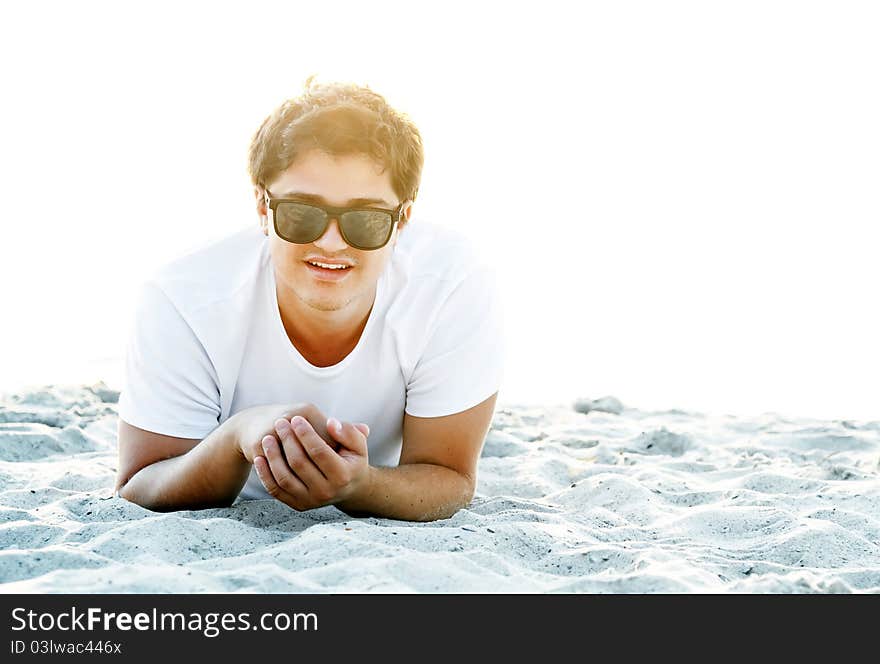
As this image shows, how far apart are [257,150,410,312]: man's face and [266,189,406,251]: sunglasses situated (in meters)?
0.02

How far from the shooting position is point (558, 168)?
2292 centimetres

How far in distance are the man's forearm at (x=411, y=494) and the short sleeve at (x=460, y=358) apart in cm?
23

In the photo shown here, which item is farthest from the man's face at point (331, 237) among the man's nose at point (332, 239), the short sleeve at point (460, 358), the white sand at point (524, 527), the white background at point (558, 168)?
the white background at point (558, 168)

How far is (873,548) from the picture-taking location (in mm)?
3072

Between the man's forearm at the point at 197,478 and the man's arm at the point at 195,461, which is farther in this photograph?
the man's forearm at the point at 197,478

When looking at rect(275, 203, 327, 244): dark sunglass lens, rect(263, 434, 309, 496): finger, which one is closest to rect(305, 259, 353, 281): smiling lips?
rect(275, 203, 327, 244): dark sunglass lens

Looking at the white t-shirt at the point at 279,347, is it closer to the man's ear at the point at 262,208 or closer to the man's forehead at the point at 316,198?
the man's ear at the point at 262,208

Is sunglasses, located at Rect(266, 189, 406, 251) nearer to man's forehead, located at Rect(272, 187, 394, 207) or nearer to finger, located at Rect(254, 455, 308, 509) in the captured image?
man's forehead, located at Rect(272, 187, 394, 207)

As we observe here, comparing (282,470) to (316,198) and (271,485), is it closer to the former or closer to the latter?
(271,485)

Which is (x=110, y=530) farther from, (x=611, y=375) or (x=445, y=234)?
(x=611, y=375)

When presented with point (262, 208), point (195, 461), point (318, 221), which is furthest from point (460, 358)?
point (195, 461)

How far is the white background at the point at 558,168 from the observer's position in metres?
9.34
